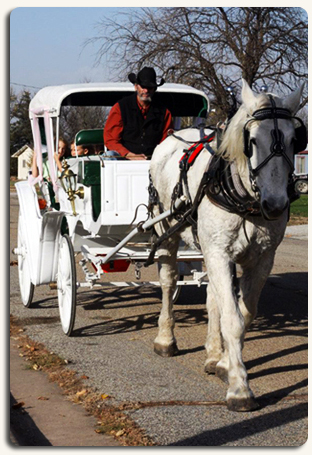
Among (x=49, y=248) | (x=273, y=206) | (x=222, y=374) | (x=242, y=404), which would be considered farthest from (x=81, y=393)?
(x=49, y=248)

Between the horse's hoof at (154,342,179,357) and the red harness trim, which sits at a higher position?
the red harness trim

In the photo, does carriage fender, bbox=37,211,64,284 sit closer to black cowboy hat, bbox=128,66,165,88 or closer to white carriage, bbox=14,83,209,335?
white carriage, bbox=14,83,209,335

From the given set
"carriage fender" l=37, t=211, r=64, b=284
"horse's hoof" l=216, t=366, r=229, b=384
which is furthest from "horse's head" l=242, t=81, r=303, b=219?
"carriage fender" l=37, t=211, r=64, b=284

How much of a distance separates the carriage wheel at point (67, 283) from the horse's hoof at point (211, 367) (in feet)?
5.57

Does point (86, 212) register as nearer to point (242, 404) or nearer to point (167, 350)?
point (167, 350)

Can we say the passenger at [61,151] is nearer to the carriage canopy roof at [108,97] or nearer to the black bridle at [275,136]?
the carriage canopy roof at [108,97]

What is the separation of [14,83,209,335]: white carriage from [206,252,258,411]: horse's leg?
4.24 ft

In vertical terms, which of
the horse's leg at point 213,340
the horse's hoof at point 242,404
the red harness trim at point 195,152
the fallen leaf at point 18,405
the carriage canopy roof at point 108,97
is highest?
the carriage canopy roof at point 108,97

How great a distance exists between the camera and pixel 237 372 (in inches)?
213

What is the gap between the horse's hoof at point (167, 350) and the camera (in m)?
6.91

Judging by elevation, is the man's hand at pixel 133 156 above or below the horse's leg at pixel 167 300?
above

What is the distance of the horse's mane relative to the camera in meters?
5.20

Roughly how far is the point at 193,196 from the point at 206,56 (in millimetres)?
16286

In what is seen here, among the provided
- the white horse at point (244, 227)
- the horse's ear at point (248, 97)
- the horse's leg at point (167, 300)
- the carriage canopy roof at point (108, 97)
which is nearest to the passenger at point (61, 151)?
the carriage canopy roof at point (108, 97)
